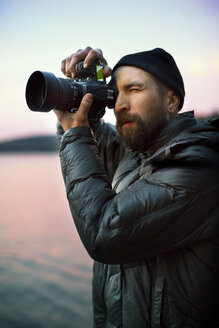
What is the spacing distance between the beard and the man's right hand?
0.26 metres

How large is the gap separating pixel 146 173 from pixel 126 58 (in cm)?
56

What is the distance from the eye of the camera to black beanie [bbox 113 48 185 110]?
1270 millimetres

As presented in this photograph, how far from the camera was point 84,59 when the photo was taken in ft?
4.59

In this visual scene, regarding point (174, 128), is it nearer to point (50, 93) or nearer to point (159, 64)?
point (159, 64)

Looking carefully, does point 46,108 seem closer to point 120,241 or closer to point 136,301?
point 120,241

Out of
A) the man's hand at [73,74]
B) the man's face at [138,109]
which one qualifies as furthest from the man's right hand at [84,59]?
the man's face at [138,109]

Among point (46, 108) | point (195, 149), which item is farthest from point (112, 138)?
point (195, 149)

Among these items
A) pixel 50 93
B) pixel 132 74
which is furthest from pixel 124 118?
pixel 50 93

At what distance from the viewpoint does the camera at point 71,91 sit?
114 cm

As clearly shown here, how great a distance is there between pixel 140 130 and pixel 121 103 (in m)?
0.14

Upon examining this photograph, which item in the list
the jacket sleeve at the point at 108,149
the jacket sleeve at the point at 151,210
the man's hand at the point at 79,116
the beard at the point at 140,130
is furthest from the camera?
the jacket sleeve at the point at 108,149

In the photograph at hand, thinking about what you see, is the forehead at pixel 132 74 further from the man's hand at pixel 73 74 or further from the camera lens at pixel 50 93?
the camera lens at pixel 50 93

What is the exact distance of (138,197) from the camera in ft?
2.95

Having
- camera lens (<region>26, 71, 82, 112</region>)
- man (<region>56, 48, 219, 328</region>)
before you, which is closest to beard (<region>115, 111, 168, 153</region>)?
man (<region>56, 48, 219, 328</region>)
